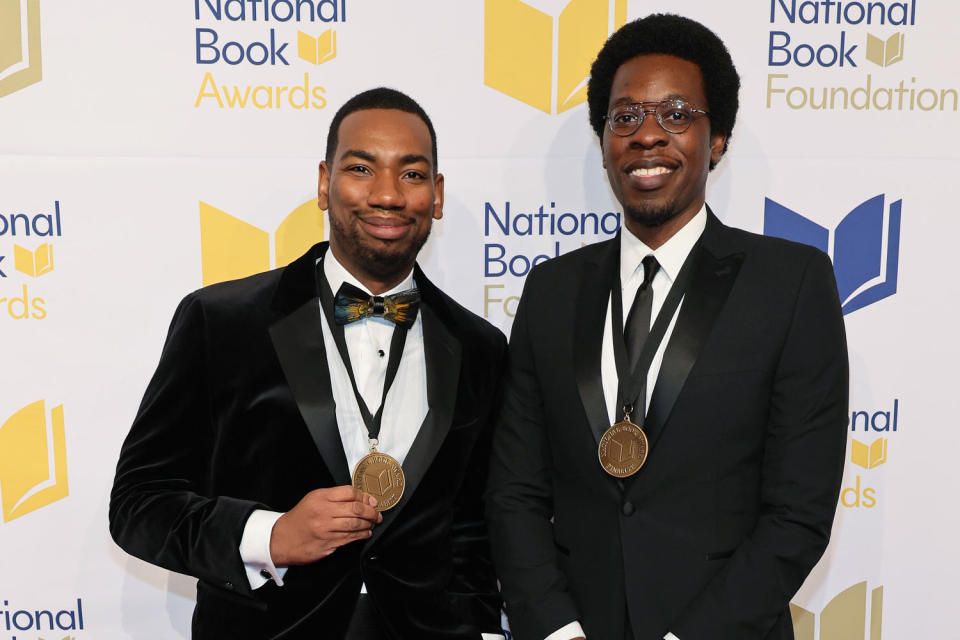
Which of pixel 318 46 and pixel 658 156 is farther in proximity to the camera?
pixel 318 46

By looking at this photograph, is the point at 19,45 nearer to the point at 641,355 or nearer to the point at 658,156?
the point at 658,156

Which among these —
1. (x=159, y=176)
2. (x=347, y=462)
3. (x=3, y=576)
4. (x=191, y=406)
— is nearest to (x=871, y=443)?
(x=347, y=462)

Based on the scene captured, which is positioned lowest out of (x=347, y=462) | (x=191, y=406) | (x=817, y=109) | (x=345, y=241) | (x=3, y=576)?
(x=3, y=576)

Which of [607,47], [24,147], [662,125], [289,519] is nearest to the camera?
[289,519]

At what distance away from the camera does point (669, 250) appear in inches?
81.5

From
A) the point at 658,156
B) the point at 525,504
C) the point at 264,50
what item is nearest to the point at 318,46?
the point at 264,50

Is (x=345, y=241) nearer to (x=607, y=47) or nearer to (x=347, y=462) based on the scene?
(x=347, y=462)

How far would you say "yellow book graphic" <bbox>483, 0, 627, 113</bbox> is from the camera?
298cm

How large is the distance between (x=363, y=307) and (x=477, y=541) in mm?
765

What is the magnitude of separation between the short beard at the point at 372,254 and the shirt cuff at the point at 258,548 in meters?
0.69

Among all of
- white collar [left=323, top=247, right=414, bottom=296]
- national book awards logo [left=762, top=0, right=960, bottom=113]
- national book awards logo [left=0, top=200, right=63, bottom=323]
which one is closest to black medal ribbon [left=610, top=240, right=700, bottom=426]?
white collar [left=323, top=247, right=414, bottom=296]

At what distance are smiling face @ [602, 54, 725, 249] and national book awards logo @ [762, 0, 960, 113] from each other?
3.75 feet

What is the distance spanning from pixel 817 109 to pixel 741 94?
30 centimetres

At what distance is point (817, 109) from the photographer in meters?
3.10
